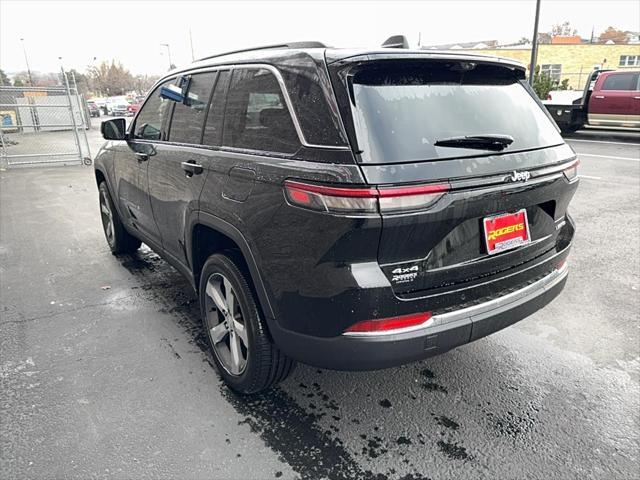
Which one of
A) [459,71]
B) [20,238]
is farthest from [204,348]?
[20,238]

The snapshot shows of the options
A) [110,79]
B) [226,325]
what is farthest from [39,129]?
[110,79]

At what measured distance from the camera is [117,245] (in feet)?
16.6

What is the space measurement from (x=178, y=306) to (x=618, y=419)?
3091mm

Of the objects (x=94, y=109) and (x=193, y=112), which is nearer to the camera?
(x=193, y=112)

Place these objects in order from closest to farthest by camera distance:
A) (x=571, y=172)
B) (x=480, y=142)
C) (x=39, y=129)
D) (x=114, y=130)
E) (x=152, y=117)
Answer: (x=480, y=142), (x=571, y=172), (x=152, y=117), (x=114, y=130), (x=39, y=129)

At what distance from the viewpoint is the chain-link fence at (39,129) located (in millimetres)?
12141

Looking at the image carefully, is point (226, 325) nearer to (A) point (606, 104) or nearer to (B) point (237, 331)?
(B) point (237, 331)

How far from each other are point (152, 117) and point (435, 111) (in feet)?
8.21

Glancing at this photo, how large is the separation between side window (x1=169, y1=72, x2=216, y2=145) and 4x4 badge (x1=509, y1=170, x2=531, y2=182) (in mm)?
1810

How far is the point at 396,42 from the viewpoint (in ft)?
7.97

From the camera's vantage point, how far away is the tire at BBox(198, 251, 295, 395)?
2.44m

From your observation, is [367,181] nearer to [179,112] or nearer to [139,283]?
[179,112]

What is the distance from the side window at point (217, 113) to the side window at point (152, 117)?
785mm

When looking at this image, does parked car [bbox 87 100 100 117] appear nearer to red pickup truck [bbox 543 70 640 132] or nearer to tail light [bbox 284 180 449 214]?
red pickup truck [bbox 543 70 640 132]
